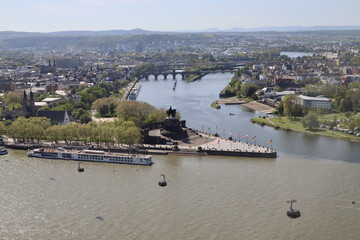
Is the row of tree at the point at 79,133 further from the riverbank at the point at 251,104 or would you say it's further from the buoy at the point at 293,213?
the riverbank at the point at 251,104

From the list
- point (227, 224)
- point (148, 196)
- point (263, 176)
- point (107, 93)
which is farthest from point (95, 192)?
point (107, 93)

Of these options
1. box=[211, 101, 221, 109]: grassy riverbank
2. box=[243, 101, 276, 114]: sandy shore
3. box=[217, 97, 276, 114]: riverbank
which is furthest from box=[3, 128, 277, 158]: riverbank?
box=[211, 101, 221, 109]: grassy riverbank

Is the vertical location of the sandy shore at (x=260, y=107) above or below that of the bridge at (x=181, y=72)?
above

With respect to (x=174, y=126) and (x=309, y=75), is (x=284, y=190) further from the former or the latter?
(x=309, y=75)

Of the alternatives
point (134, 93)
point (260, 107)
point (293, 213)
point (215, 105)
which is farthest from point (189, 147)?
point (134, 93)

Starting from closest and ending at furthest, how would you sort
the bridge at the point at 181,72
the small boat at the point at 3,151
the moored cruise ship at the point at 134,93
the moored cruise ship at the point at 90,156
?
the moored cruise ship at the point at 90,156 → the small boat at the point at 3,151 → the moored cruise ship at the point at 134,93 → the bridge at the point at 181,72

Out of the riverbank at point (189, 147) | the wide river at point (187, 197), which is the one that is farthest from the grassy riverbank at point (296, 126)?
the riverbank at point (189, 147)

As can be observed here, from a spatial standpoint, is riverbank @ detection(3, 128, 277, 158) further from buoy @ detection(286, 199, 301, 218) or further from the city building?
the city building
